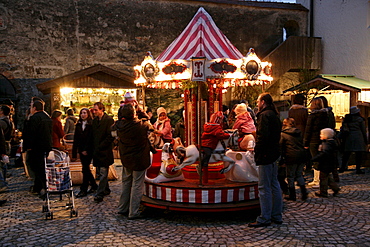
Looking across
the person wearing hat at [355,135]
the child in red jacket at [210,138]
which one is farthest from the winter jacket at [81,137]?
the person wearing hat at [355,135]

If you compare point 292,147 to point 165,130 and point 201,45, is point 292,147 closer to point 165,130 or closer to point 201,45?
point 201,45

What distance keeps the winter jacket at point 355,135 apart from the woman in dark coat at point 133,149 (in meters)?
5.68

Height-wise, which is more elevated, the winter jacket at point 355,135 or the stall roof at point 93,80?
the stall roof at point 93,80

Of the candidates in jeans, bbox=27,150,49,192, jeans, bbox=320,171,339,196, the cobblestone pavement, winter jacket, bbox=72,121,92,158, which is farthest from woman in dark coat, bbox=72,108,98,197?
jeans, bbox=320,171,339,196

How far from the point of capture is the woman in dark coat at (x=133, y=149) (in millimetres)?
5637

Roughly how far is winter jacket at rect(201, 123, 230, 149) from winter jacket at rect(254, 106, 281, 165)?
1.04m

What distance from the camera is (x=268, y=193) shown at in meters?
5.19

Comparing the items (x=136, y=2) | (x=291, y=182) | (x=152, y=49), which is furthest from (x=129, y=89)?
(x=291, y=182)

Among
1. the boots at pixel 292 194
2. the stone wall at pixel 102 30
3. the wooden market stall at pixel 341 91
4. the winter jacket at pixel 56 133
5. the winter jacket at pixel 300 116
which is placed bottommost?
the boots at pixel 292 194

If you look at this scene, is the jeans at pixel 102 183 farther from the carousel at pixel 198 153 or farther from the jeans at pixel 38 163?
the jeans at pixel 38 163

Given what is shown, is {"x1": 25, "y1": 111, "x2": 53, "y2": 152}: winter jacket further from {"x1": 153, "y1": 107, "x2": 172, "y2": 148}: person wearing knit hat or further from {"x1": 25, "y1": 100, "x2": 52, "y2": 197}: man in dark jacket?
{"x1": 153, "y1": 107, "x2": 172, "y2": 148}: person wearing knit hat

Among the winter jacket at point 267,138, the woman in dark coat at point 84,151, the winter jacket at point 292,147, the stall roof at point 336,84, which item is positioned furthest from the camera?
the stall roof at point 336,84

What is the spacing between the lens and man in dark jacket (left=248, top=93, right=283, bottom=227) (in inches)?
202

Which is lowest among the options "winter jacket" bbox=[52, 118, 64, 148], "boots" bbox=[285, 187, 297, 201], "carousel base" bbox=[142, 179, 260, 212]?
"boots" bbox=[285, 187, 297, 201]
